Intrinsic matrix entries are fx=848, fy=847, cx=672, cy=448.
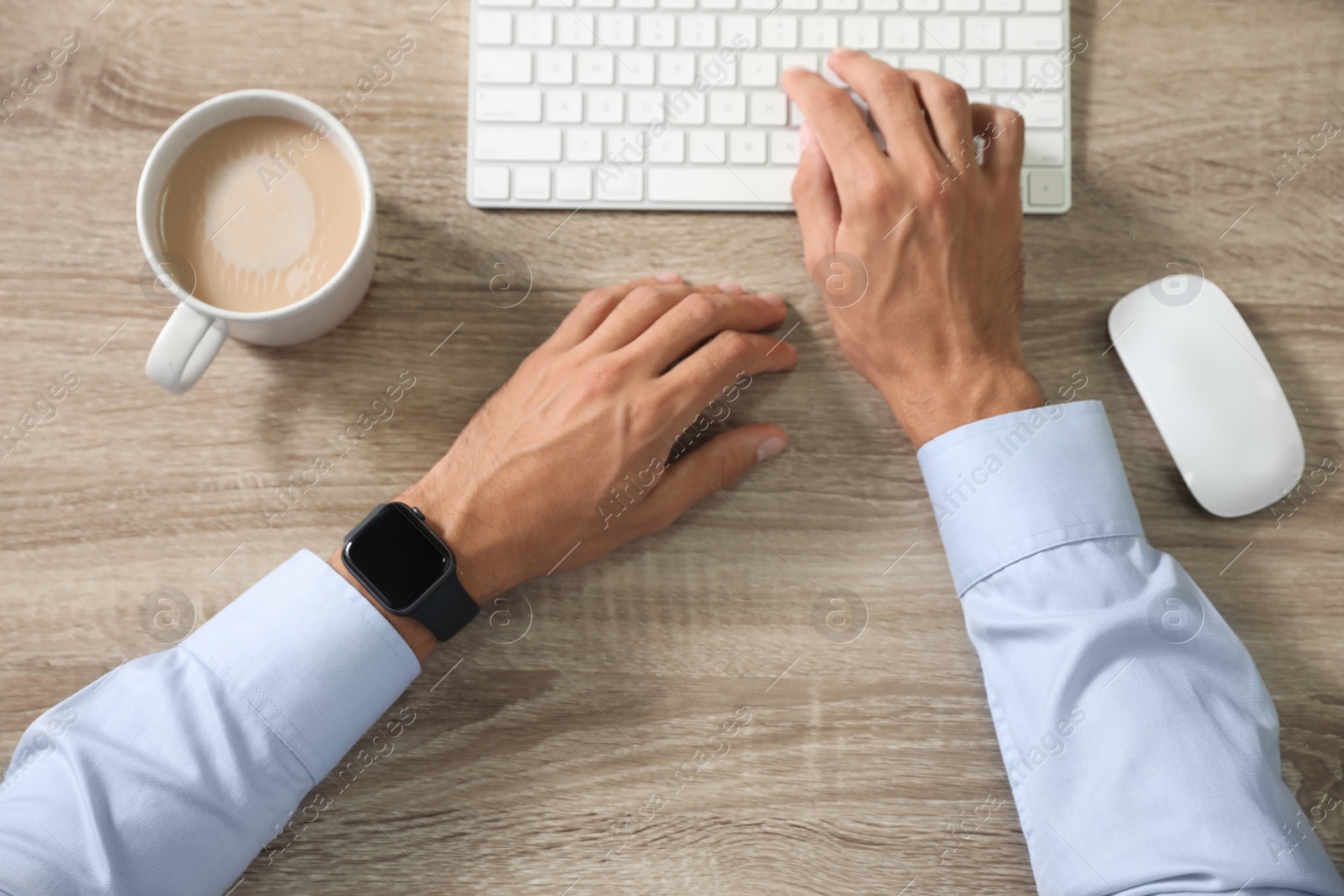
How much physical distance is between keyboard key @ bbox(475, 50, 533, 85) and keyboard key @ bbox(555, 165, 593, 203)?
0.08m

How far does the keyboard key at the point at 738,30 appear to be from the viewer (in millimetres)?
745

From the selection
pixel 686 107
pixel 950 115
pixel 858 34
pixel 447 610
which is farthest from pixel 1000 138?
pixel 447 610

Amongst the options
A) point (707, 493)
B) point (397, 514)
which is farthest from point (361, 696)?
point (707, 493)

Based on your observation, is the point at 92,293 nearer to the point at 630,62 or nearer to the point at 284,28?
the point at 284,28

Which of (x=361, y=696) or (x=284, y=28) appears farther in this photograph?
(x=284, y=28)

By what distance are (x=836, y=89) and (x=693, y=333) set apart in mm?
244

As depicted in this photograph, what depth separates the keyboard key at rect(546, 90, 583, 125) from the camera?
2.41 ft

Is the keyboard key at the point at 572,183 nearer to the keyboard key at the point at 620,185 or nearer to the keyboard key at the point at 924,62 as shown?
the keyboard key at the point at 620,185

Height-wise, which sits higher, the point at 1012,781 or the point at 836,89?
the point at 836,89

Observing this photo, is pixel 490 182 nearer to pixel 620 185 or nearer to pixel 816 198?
pixel 620 185

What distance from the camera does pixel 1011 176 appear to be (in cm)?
74

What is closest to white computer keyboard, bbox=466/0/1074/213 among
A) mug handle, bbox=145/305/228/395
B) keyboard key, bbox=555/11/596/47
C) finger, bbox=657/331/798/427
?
keyboard key, bbox=555/11/596/47

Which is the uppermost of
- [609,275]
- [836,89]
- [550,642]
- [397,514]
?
[836,89]

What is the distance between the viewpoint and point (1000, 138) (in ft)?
2.41
